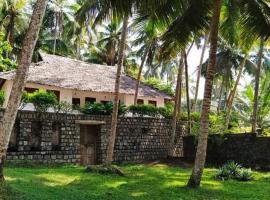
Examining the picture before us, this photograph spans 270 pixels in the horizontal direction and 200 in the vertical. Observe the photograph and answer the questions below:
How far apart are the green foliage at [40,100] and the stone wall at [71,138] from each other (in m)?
0.36

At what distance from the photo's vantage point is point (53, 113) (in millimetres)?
19250

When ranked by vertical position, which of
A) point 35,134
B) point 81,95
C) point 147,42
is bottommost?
point 35,134

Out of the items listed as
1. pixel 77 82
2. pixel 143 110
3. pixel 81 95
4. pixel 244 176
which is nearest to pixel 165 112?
pixel 143 110

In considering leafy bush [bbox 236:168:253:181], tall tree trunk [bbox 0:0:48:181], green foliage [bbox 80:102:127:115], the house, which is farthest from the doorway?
tall tree trunk [bbox 0:0:48:181]

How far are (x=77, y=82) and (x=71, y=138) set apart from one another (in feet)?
15.1

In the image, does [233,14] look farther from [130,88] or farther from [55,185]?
[130,88]

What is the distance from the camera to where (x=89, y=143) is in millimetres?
21328

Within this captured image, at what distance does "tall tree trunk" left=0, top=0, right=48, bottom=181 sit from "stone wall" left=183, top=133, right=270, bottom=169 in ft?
43.1

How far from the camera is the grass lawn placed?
10.4 meters

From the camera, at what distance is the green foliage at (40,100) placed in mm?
18587

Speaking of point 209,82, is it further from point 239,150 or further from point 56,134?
point 56,134

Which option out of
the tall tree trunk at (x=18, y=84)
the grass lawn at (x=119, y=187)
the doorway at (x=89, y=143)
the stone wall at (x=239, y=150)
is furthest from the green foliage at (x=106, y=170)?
the stone wall at (x=239, y=150)

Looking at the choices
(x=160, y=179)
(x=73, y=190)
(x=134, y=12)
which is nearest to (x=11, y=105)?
(x=73, y=190)

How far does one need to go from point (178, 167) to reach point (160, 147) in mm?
4266
